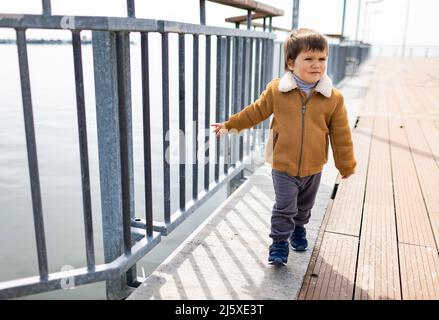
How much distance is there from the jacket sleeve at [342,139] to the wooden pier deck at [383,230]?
0.49m

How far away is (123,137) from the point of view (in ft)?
6.26

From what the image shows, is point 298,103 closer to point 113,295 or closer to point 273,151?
point 273,151

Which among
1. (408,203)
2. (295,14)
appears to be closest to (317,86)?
(408,203)

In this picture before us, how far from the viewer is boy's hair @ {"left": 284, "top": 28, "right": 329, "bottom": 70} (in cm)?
206

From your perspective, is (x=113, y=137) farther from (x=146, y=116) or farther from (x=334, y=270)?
(x=334, y=270)

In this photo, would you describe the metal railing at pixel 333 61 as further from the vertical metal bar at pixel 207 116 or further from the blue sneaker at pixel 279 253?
the blue sneaker at pixel 279 253

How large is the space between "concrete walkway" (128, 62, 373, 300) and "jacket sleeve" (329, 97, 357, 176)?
51 cm

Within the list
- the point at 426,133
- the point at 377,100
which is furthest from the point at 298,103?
the point at 377,100

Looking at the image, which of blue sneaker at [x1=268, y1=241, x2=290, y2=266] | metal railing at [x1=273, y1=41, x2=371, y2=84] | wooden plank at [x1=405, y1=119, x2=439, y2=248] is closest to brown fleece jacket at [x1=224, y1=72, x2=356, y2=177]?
blue sneaker at [x1=268, y1=241, x2=290, y2=266]

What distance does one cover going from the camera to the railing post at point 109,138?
5.78 ft

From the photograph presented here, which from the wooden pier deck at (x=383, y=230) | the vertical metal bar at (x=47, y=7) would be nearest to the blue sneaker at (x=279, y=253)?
the wooden pier deck at (x=383, y=230)

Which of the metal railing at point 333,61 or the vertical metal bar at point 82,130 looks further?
the metal railing at point 333,61

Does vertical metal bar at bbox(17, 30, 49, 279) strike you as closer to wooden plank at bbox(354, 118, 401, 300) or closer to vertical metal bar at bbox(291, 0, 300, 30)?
wooden plank at bbox(354, 118, 401, 300)

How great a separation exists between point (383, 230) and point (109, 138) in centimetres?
176
